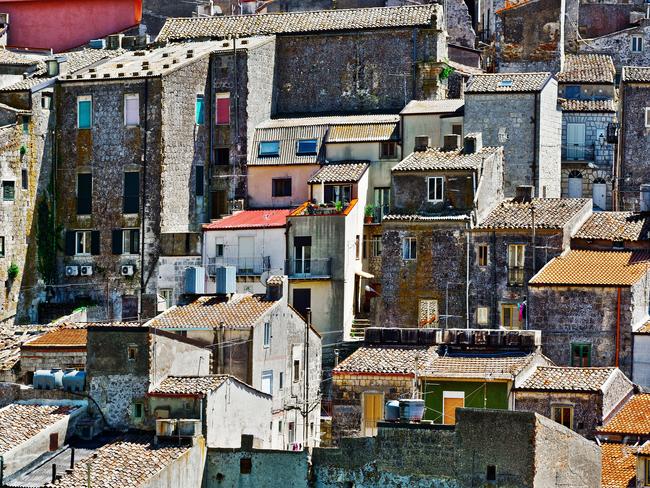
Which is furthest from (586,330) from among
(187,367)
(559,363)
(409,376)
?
(187,367)

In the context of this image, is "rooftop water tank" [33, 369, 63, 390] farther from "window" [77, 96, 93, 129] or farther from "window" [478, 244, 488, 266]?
"window" [77, 96, 93, 129]

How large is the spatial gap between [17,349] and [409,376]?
17.6 meters

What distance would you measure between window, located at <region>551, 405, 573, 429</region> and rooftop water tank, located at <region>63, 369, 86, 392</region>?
1543 centimetres

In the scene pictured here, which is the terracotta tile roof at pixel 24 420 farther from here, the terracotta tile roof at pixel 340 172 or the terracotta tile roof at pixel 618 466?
the terracotta tile roof at pixel 340 172

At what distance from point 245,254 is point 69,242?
8760 millimetres

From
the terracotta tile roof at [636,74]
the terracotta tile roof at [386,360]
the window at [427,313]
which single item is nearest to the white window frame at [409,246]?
the window at [427,313]

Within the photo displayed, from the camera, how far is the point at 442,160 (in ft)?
297

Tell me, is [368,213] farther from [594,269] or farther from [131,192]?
[594,269]

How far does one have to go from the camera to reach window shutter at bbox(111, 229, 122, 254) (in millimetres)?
97500

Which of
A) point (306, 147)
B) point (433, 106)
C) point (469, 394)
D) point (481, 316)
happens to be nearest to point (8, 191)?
point (306, 147)

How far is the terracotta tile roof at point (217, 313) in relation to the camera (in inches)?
3174

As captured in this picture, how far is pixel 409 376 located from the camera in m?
76.8

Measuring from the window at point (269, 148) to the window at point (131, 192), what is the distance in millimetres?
5314

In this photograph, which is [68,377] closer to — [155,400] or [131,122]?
[155,400]
